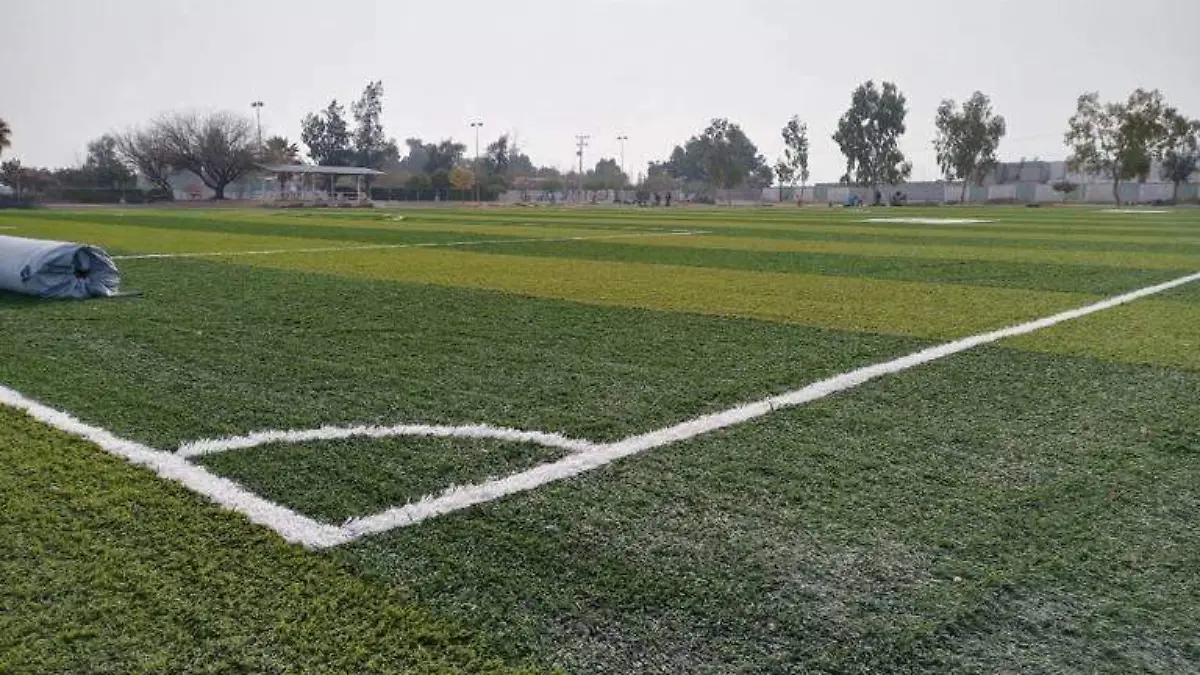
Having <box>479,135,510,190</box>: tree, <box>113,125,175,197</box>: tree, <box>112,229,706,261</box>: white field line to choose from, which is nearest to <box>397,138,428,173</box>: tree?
<box>479,135,510,190</box>: tree

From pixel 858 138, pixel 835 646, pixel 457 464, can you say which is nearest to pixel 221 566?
pixel 457 464

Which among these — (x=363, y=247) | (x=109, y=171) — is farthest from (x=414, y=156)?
(x=363, y=247)

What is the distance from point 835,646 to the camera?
247cm

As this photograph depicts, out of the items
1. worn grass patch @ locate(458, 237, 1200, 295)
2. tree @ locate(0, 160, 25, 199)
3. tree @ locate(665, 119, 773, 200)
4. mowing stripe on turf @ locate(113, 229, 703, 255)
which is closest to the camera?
worn grass patch @ locate(458, 237, 1200, 295)

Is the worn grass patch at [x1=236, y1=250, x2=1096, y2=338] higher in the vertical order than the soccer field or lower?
higher

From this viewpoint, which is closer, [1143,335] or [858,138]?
[1143,335]

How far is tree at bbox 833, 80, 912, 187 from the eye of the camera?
91938 mm

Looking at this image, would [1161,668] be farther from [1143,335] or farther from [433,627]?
[1143,335]

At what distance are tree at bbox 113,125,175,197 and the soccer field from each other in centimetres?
7413

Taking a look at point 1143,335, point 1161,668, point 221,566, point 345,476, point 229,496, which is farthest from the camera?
point 1143,335

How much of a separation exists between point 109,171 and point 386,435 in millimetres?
85804

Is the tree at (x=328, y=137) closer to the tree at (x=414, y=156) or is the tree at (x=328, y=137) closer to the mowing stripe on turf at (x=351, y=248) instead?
the tree at (x=414, y=156)

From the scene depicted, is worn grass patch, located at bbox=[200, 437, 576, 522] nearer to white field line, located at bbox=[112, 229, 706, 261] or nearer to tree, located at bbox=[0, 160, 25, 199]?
white field line, located at bbox=[112, 229, 706, 261]

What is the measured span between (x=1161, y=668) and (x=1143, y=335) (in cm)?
567
